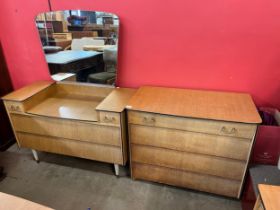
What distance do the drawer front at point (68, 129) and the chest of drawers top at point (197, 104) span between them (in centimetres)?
32

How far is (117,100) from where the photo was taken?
1.75 metres

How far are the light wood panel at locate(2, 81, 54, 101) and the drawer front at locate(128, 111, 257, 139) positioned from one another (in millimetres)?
988

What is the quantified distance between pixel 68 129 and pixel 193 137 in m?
1.01

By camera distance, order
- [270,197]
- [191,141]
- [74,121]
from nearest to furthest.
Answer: [270,197] → [191,141] → [74,121]

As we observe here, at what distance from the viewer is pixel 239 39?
1.61m

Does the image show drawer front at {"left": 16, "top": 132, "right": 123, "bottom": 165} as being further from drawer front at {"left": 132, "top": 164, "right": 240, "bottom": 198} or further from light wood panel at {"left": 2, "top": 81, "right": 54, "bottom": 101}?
light wood panel at {"left": 2, "top": 81, "right": 54, "bottom": 101}

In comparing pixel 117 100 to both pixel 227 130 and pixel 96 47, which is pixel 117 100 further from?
pixel 227 130

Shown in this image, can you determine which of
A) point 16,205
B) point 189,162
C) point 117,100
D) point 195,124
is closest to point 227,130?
point 195,124

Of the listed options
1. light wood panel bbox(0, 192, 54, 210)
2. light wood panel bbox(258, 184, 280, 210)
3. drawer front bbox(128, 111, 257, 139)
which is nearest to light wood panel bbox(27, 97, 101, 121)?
drawer front bbox(128, 111, 257, 139)

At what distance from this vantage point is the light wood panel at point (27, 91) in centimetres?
184

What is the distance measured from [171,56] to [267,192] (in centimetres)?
120

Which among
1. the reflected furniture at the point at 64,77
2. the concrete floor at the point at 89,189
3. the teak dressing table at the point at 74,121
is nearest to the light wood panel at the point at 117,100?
the teak dressing table at the point at 74,121

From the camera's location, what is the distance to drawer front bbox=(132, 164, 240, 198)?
1.60m

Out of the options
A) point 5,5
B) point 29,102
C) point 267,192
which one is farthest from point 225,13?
point 5,5
